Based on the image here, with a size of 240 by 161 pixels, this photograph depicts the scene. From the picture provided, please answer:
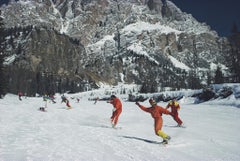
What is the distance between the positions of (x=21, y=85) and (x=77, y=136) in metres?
165

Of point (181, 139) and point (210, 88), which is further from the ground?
point (210, 88)

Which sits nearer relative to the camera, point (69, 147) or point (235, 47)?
point (69, 147)

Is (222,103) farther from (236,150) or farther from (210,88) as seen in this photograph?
(236,150)

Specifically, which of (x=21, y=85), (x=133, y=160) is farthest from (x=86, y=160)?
(x=21, y=85)

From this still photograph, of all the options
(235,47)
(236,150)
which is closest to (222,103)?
(236,150)

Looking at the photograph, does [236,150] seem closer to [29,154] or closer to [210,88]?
[29,154]

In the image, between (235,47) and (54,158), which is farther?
(235,47)

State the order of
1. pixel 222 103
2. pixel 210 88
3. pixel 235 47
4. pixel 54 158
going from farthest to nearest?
pixel 235 47 < pixel 210 88 < pixel 222 103 < pixel 54 158

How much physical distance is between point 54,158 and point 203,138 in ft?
27.3

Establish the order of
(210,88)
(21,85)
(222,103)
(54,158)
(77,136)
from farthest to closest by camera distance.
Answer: (21,85) → (210,88) → (222,103) → (77,136) → (54,158)

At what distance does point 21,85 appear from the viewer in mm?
166500

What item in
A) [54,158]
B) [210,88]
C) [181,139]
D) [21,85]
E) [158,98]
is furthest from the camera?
[21,85]

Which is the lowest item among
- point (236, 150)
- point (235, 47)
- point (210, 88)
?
point (236, 150)

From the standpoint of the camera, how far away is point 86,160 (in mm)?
8141
